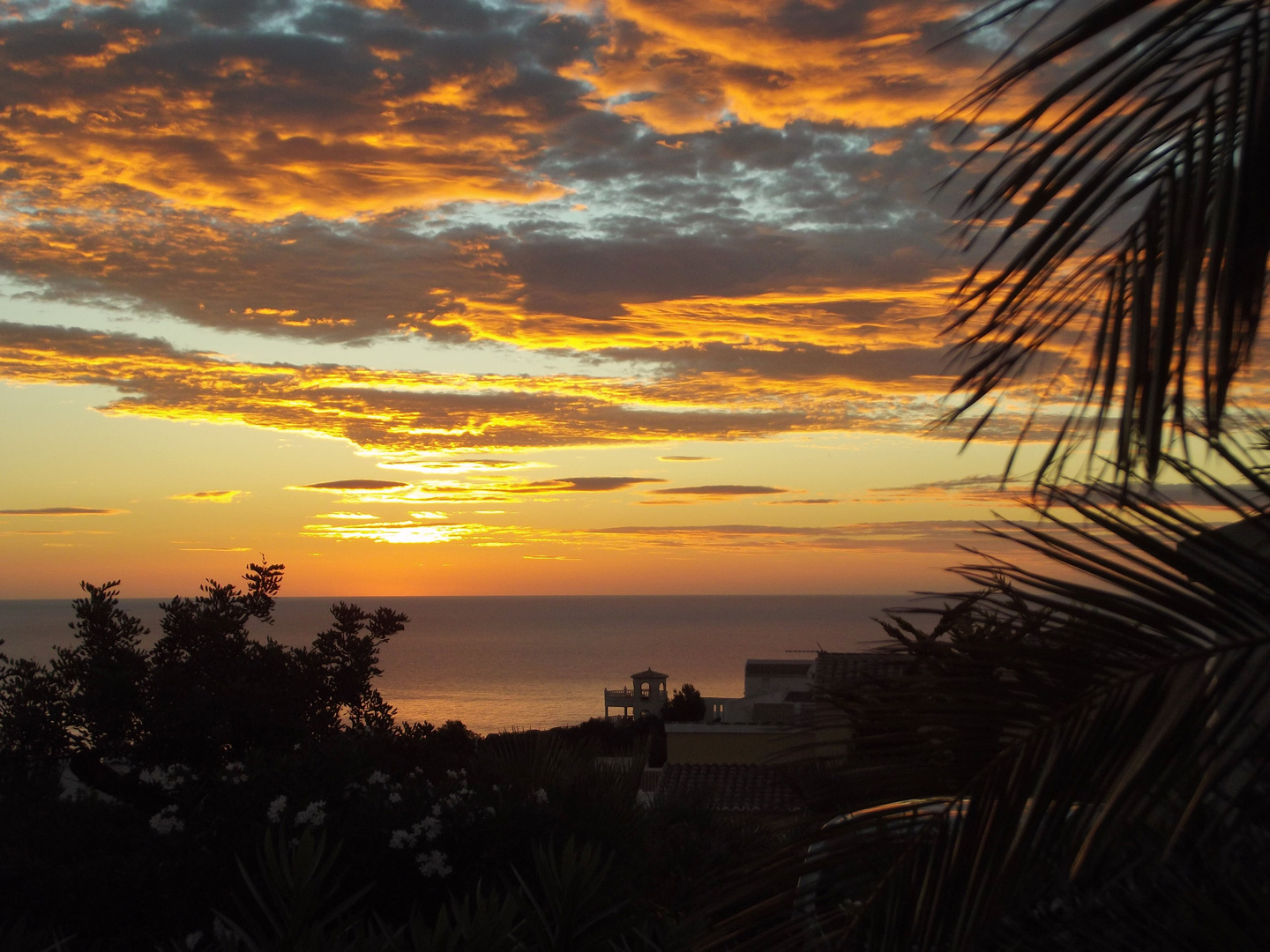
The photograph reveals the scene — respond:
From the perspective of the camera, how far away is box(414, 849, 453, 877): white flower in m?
6.05

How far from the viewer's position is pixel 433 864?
239 inches

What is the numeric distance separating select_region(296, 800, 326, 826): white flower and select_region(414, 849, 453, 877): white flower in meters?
0.61

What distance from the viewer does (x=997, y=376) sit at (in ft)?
8.91

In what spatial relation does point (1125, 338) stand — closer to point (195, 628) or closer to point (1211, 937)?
point (1211, 937)

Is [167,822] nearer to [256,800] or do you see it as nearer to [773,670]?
[256,800]

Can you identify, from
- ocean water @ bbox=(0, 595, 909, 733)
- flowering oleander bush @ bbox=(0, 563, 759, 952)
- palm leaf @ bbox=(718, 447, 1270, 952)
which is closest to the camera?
palm leaf @ bbox=(718, 447, 1270, 952)

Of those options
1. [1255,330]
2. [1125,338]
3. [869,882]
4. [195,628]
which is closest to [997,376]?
[1125,338]

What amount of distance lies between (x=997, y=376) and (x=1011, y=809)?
3.58 feet

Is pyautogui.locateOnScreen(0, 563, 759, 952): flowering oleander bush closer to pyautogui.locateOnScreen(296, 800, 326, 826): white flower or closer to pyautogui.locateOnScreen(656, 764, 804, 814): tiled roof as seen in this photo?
pyautogui.locateOnScreen(296, 800, 326, 826): white flower

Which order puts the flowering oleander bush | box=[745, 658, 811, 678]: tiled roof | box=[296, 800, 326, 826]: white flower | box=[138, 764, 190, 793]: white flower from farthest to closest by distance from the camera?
1. box=[745, 658, 811, 678]: tiled roof
2. box=[138, 764, 190, 793]: white flower
3. box=[296, 800, 326, 826]: white flower
4. the flowering oleander bush

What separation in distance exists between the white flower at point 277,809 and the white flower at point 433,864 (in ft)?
2.72

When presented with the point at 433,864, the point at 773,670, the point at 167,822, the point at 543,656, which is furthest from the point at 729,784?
the point at 543,656

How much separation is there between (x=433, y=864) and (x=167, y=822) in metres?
1.61

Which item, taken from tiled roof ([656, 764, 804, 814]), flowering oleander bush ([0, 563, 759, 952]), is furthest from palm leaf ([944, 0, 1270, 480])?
tiled roof ([656, 764, 804, 814])
